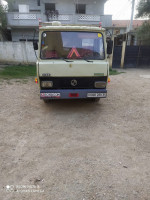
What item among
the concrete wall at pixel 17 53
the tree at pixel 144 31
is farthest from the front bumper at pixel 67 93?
the tree at pixel 144 31

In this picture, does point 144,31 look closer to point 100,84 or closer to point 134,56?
point 134,56

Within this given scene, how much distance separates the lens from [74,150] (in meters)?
2.79

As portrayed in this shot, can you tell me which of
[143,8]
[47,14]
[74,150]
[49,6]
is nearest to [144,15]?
[143,8]

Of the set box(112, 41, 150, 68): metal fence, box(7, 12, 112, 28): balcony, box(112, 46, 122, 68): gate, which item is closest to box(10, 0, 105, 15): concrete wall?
box(7, 12, 112, 28): balcony

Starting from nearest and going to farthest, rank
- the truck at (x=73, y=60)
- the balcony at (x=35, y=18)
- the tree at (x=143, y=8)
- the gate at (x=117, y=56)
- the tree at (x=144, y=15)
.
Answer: the truck at (x=73, y=60)
the gate at (x=117, y=56)
the tree at (x=143, y=8)
the tree at (x=144, y=15)
the balcony at (x=35, y=18)

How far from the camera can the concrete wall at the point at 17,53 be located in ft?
38.1

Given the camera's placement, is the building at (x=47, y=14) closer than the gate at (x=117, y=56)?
No

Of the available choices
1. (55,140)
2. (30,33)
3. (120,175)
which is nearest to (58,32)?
(55,140)

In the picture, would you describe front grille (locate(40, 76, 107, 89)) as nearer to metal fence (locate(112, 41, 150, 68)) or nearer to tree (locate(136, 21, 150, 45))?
metal fence (locate(112, 41, 150, 68))

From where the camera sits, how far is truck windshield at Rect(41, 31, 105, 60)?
399 cm

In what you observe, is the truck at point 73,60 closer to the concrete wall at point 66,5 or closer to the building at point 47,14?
the building at point 47,14

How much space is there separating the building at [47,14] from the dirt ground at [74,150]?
12.3 meters

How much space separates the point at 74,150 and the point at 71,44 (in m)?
2.69

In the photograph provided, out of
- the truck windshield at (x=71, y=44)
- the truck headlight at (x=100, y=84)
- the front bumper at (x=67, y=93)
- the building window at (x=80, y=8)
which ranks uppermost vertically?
the building window at (x=80, y=8)
